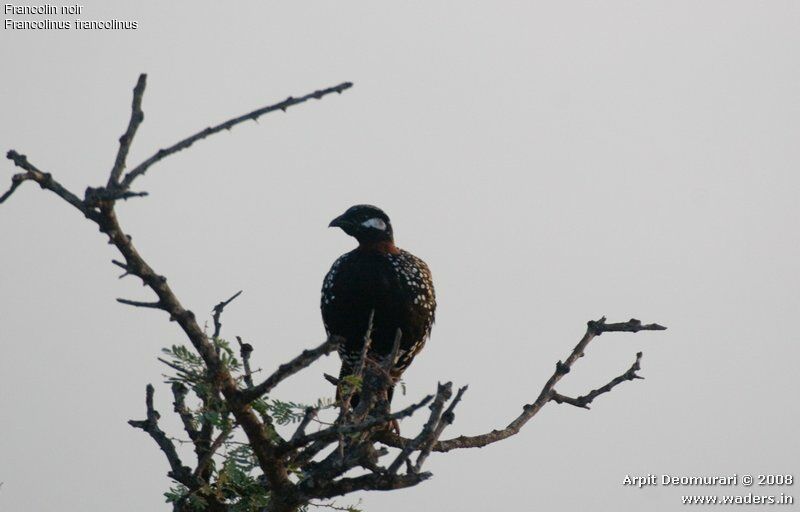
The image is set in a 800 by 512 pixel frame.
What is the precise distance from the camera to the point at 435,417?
3.79 m

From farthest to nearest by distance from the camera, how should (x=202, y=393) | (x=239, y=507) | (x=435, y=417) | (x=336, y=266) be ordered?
(x=336, y=266), (x=239, y=507), (x=202, y=393), (x=435, y=417)

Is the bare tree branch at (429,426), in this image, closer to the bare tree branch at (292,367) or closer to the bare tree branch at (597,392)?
the bare tree branch at (292,367)

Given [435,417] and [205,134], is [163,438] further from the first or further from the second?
[205,134]

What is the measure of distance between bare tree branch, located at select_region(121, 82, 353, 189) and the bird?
451 centimetres

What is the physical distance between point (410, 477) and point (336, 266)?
13.3ft

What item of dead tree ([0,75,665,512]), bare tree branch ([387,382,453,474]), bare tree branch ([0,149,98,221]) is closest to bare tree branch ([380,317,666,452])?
dead tree ([0,75,665,512])

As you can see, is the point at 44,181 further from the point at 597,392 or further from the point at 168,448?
the point at 597,392

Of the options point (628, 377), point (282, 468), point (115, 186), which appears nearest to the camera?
point (115, 186)

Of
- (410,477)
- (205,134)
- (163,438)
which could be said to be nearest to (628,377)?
(410,477)

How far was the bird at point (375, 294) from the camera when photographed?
24.7ft

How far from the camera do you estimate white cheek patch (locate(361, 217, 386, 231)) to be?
25.9ft

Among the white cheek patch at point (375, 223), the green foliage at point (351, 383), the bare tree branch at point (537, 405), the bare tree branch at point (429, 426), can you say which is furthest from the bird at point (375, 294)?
the bare tree branch at point (429, 426)

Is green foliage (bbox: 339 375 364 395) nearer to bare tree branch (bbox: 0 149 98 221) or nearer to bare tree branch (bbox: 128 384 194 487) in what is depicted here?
bare tree branch (bbox: 128 384 194 487)

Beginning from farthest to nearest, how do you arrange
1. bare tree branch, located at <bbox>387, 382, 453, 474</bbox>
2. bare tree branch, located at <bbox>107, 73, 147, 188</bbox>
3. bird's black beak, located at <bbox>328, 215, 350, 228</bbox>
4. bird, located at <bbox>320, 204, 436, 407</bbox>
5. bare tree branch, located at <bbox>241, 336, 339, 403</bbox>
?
bird's black beak, located at <bbox>328, 215, 350, 228</bbox> < bird, located at <bbox>320, 204, 436, 407</bbox> < bare tree branch, located at <bbox>387, 382, 453, 474</bbox> < bare tree branch, located at <bbox>241, 336, 339, 403</bbox> < bare tree branch, located at <bbox>107, 73, 147, 188</bbox>
